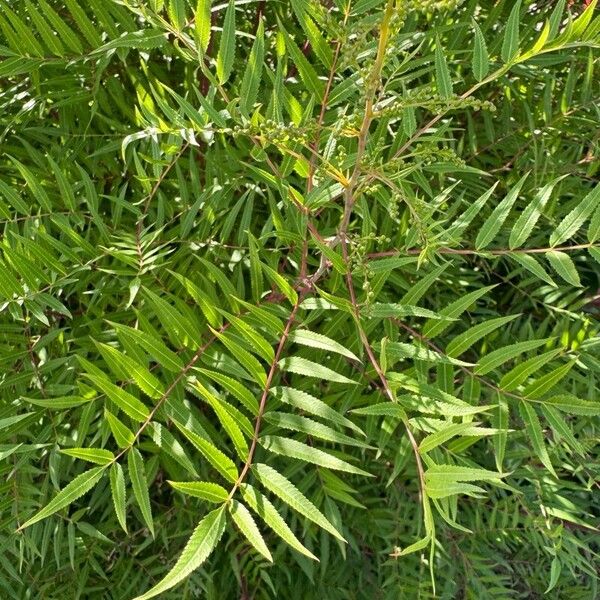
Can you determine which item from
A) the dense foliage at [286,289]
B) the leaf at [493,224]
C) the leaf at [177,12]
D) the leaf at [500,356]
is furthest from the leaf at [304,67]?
the leaf at [500,356]

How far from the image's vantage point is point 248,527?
489 millimetres

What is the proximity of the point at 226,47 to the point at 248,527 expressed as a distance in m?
0.41

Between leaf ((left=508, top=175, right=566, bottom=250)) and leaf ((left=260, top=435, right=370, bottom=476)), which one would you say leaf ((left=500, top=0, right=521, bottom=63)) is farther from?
leaf ((left=260, top=435, right=370, bottom=476))

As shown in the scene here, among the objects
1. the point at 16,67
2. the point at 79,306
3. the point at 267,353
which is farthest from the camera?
the point at 79,306

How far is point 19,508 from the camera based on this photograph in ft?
2.86

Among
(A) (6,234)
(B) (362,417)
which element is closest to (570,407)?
(B) (362,417)

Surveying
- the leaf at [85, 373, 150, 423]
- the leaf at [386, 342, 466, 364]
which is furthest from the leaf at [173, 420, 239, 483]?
the leaf at [386, 342, 466, 364]

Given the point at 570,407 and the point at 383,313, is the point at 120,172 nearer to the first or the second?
the point at 383,313

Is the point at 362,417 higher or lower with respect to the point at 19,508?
lower

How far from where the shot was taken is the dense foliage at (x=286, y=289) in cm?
62

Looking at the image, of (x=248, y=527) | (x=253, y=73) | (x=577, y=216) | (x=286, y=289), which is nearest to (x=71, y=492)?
(x=248, y=527)

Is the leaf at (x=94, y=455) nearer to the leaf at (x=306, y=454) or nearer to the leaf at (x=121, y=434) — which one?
the leaf at (x=121, y=434)

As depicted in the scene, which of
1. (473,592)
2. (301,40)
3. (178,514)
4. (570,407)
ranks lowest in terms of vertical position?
(473,592)

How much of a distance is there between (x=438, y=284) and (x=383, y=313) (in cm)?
45
